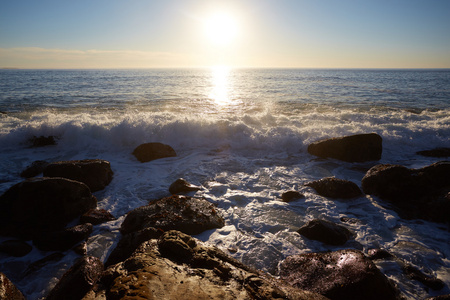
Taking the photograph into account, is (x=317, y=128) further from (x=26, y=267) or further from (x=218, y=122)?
(x=26, y=267)

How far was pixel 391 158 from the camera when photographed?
31.1ft

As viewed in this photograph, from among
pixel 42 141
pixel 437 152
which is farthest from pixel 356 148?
pixel 42 141

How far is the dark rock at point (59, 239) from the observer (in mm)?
4301

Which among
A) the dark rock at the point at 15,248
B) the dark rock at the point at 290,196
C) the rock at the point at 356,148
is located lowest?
the dark rock at the point at 15,248

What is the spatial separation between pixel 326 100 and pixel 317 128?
11.3 meters

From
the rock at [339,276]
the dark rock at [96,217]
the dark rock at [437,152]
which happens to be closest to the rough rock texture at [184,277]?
the rock at [339,276]

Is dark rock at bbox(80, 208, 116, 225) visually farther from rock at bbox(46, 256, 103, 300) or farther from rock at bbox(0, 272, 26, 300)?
rock at bbox(0, 272, 26, 300)

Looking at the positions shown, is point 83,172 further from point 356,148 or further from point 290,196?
point 356,148

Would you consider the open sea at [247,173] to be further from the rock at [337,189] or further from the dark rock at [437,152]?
the dark rock at [437,152]

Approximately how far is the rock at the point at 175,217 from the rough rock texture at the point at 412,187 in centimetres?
399

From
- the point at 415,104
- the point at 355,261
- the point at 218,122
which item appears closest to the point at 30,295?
the point at 355,261

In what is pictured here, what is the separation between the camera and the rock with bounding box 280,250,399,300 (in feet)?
9.95

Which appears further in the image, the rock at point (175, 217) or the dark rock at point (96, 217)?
the dark rock at point (96, 217)

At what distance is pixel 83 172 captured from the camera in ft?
21.9
